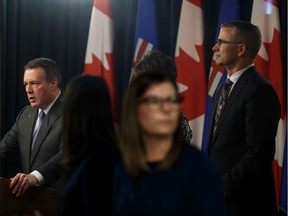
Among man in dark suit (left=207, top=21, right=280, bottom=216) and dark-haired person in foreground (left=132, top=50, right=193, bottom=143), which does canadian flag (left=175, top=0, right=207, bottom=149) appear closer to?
man in dark suit (left=207, top=21, right=280, bottom=216)

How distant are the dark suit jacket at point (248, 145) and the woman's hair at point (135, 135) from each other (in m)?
0.99

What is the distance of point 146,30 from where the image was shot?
11.0ft

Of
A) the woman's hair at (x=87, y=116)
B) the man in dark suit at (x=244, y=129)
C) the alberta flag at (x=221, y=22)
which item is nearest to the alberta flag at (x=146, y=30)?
the alberta flag at (x=221, y=22)

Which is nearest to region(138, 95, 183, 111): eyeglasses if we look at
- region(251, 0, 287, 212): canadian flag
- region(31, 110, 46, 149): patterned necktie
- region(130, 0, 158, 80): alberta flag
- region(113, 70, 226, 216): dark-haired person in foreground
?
region(113, 70, 226, 216): dark-haired person in foreground

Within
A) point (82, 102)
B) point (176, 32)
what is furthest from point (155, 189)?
point (176, 32)

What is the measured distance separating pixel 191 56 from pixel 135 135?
2123mm

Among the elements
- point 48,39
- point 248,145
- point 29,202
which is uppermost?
point 48,39

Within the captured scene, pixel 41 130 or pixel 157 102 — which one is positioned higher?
pixel 157 102

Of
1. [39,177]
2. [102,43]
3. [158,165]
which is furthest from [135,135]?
[102,43]

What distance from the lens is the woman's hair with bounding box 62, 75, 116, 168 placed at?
4.29ft

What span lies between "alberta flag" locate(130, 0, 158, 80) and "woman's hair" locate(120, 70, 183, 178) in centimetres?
213

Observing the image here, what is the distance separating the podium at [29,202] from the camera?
2074mm

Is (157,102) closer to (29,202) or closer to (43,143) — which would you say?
(29,202)

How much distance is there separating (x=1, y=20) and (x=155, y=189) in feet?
8.94
